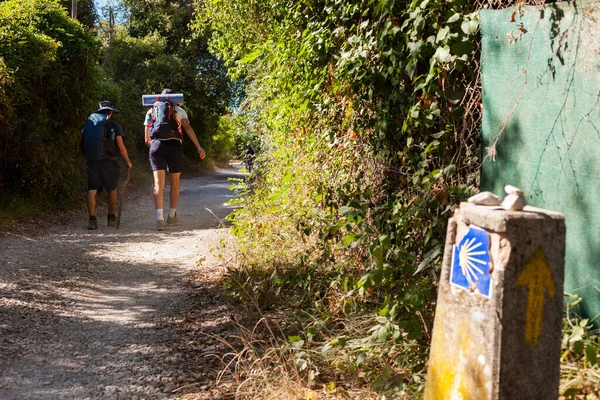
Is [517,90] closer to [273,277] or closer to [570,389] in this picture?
[570,389]

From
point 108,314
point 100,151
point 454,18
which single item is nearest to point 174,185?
point 100,151

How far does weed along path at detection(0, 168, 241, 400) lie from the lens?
13.4 feet

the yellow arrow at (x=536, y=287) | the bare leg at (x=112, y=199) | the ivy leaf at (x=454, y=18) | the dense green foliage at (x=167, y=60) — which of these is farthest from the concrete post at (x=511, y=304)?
the dense green foliage at (x=167, y=60)

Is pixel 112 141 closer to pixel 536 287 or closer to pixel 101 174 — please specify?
pixel 101 174

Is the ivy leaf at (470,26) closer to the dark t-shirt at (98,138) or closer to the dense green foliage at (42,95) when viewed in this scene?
the dark t-shirt at (98,138)

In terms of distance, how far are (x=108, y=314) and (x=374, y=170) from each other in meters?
2.63

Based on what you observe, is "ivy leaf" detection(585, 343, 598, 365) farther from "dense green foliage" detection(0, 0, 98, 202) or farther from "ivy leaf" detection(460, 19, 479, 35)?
"dense green foliage" detection(0, 0, 98, 202)

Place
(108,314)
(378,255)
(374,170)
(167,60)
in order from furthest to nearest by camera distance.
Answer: (167,60) → (108,314) → (374,170) → (378,255)

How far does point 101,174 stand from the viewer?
10.6m

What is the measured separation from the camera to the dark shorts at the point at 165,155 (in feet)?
33.1

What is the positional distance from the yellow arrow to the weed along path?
2.20 metres

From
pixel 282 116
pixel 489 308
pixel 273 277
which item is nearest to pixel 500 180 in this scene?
pixel 489 308

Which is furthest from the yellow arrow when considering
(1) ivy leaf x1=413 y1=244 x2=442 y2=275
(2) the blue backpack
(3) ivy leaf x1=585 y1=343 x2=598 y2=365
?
(2) the blue backpack

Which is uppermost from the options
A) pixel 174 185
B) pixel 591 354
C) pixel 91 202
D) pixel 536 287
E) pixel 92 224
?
pixel 536 287
